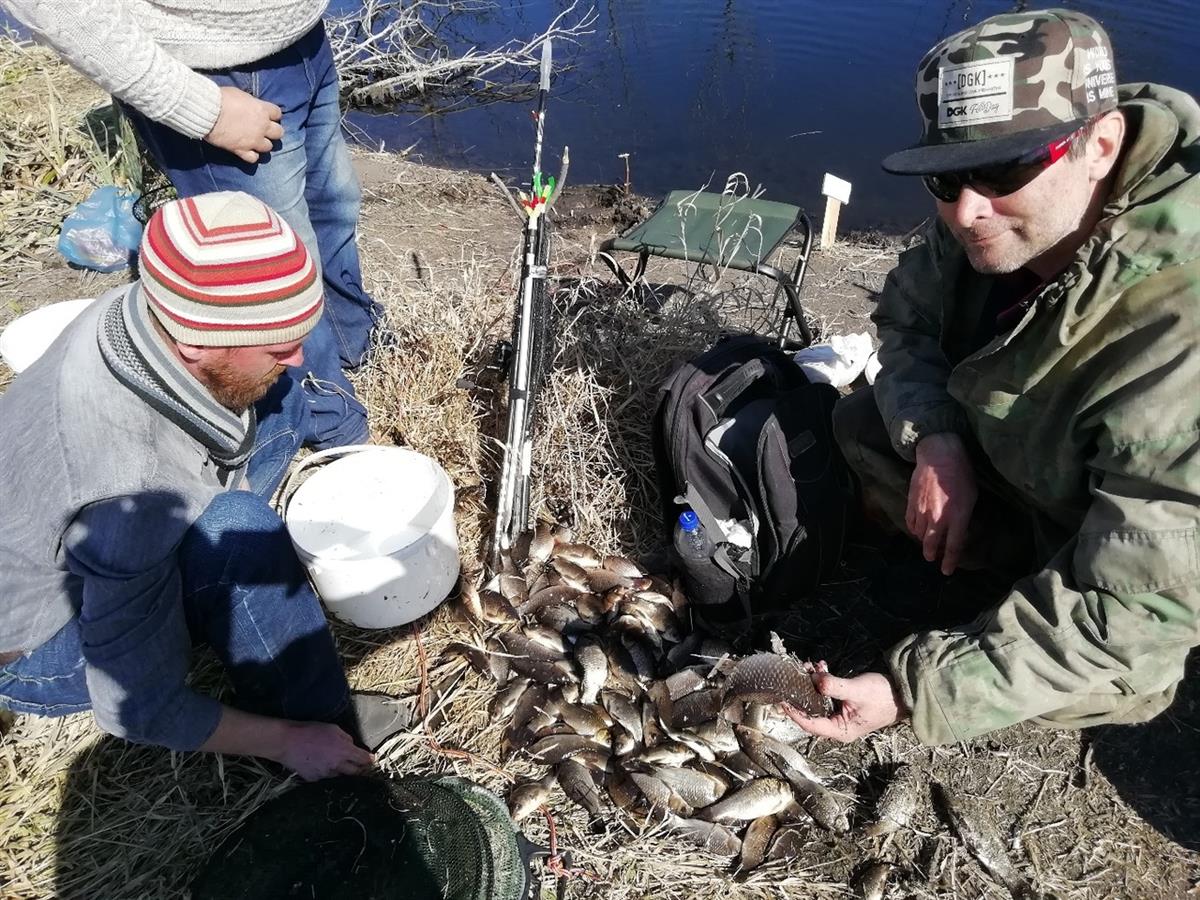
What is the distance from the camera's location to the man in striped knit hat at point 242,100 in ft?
7.72

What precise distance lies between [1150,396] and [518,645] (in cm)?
201

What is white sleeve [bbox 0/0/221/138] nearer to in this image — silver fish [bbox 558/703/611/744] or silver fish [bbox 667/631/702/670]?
silver fish [bbox 558/703/611/744]

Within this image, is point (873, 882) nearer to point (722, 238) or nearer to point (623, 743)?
point (623, 743)

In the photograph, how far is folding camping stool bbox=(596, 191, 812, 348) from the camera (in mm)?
3795

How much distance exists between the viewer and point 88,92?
21.9ft

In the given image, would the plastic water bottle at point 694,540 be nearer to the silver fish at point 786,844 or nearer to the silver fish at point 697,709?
the silver fish at point 697,709

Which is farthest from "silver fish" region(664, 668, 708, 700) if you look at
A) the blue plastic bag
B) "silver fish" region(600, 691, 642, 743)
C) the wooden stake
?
the blue plastic bag

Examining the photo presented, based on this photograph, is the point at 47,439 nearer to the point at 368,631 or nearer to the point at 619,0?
the point at 368,631

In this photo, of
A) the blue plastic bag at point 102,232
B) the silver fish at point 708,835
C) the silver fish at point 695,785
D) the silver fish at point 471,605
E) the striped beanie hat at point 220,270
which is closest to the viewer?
the striped beanie hat at point 220,270

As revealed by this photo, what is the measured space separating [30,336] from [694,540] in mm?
2580

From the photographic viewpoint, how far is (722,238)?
403cm

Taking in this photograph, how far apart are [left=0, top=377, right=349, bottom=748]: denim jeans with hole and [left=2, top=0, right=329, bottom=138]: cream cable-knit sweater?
48.2 inches

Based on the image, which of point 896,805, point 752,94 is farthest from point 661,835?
point 752,94

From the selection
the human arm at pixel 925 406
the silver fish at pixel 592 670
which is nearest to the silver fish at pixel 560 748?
the silver fish at pixel 592 670
